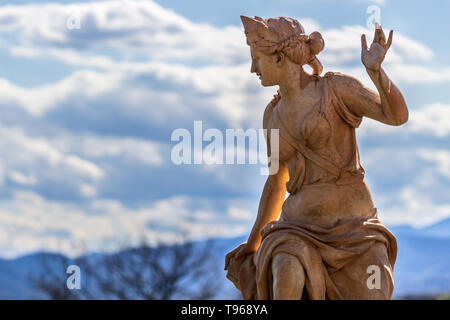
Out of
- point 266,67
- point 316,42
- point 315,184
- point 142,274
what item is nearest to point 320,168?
point 315,184

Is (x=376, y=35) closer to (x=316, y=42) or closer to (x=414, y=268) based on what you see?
(x=316, y=42)

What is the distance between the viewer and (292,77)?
1147 centimetres

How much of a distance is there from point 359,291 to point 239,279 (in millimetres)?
1278

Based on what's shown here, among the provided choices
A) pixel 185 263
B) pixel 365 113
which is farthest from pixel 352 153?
pixel 185 263

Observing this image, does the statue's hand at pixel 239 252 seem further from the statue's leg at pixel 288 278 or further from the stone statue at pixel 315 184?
the statue's leg at pixel 288 278

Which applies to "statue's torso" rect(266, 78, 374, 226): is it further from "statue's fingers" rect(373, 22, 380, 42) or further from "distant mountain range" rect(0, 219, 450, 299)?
"distant mountain range" rect(0, 219, 450, 299)

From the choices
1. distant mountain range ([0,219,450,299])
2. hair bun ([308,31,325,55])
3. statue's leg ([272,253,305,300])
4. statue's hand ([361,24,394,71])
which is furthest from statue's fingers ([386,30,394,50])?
distant mountain range ([0,219,450,299])

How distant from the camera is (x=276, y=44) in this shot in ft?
37.3

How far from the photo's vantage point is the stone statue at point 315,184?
35.7 feet

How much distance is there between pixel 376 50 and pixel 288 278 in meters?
2.15

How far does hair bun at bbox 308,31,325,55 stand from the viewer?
11.4 m

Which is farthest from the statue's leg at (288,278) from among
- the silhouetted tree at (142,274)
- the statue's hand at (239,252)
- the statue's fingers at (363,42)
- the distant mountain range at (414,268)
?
the distant mountain range at (414,268)
